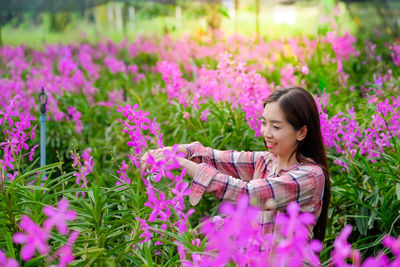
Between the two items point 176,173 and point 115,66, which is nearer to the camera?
point 176,173

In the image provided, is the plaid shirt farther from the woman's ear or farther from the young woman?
the woman's ear

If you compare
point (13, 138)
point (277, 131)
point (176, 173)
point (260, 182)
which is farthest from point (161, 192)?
point (176, 173)

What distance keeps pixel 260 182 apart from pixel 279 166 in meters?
0.31

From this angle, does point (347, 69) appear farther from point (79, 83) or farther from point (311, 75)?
point (79, 83)

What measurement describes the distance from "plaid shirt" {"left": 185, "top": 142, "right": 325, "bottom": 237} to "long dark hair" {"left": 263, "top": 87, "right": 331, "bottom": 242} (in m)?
0.06

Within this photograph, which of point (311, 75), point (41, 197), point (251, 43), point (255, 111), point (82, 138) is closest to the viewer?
point (41, 197)

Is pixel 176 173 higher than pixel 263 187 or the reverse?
the reverse

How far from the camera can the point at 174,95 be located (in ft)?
12.6

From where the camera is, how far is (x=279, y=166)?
6.64ft

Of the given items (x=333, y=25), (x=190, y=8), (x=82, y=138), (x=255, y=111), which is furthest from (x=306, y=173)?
(x=190, y=8)

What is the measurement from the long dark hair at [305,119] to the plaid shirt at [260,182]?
0.06 m

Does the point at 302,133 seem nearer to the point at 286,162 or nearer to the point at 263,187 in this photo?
the point at 286,162

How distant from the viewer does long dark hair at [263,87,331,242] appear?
1940mm

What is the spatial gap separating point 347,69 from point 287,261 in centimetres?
560
